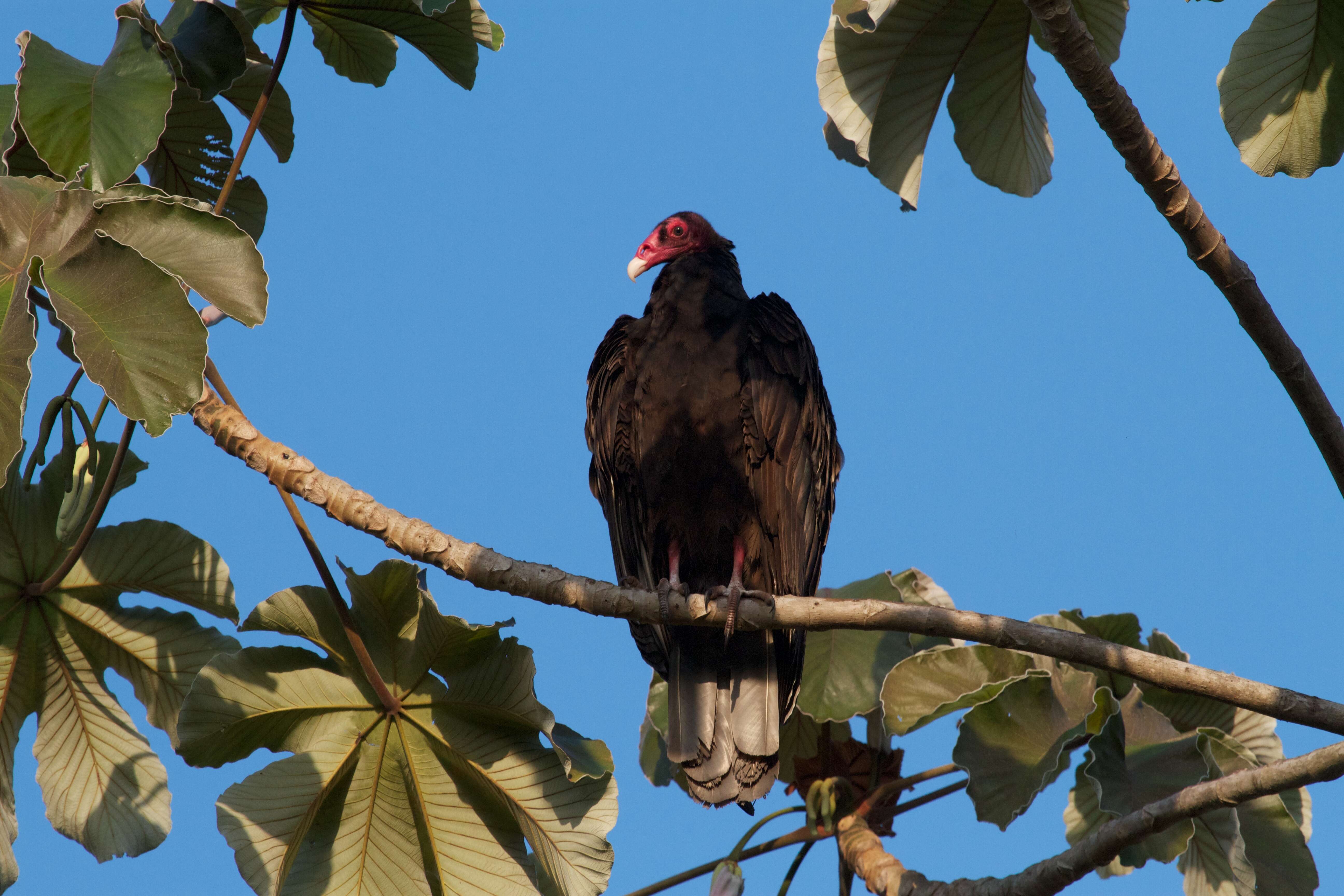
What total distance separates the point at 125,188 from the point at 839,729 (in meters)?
2.64

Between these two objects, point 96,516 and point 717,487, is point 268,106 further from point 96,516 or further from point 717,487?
point 717,487

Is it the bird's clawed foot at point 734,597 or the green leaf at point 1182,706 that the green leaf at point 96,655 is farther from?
the green leaf at point 1182,706

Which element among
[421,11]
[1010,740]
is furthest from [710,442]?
[421,11]

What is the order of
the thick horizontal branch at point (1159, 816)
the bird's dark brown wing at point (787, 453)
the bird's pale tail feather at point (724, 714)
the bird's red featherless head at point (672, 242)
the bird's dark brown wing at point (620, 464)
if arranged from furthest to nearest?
the bird's red featherless head at point (672, 242) → the bird's dark brown wing at point (620, 464) → the bird's dark brown wing at point (787, 453) → the bird's pale tail feather at point (724, 714) → the thick horizontal branch at point (1159, 816)

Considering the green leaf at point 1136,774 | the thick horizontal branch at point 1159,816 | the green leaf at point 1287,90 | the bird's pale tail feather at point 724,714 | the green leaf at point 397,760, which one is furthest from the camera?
the bird's pale tail feather at point 724,714

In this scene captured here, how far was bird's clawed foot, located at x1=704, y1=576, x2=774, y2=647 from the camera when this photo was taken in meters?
2.90

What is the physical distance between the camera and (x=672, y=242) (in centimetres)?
441

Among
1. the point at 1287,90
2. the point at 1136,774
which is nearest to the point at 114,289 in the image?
the point at 1136,774

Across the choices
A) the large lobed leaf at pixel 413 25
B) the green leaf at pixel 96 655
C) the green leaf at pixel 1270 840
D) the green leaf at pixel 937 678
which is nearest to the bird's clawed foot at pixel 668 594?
the green leaf at pixel 937 678

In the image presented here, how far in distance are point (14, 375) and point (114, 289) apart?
0.22 metres

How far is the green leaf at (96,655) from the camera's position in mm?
2752

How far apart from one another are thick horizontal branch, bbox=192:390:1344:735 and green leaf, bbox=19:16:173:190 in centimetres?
59

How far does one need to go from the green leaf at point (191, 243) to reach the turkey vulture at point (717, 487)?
164 cm

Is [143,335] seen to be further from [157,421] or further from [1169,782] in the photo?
[1169,782]
